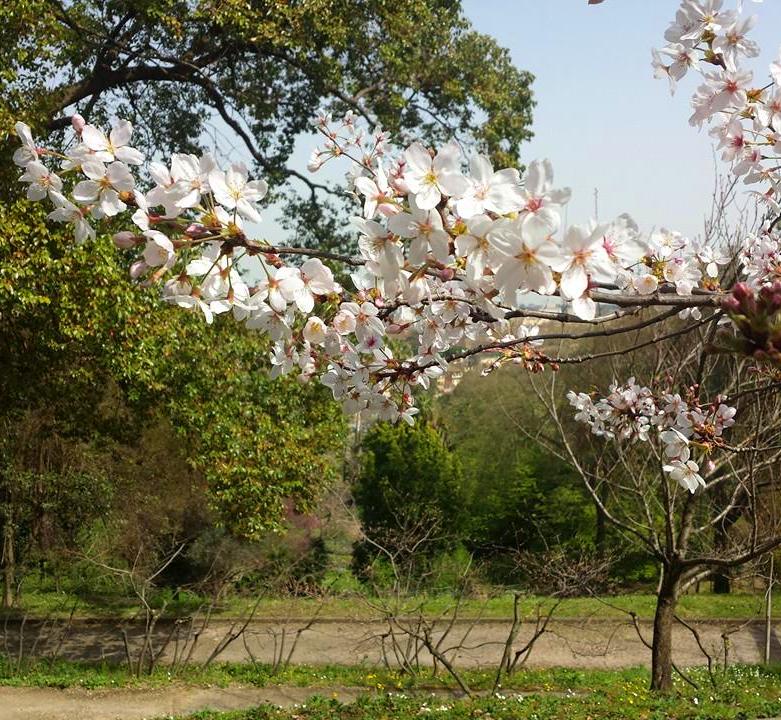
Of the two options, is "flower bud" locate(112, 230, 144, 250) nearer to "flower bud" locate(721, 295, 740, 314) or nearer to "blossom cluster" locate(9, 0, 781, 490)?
"blossom cluster" locate(9, 0, 781, 490)

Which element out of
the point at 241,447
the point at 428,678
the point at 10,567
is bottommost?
the point at 428,678

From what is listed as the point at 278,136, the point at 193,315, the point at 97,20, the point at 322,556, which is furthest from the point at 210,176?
the point at 322,556

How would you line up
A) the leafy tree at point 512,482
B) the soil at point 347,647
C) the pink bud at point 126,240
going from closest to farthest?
the pink bud at point 126,240 → the soil at point 347,647 → the leafy tree at point 512,482

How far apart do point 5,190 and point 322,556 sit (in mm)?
7965

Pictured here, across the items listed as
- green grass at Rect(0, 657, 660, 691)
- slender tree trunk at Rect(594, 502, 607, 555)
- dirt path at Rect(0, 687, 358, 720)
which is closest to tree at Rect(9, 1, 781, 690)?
dirt path at Rect(0, 687, 358, 720)

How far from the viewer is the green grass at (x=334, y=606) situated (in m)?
10.3

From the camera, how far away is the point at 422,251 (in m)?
1.17

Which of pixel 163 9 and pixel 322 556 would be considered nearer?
pixel 163 9

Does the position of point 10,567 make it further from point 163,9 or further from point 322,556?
point 163,9

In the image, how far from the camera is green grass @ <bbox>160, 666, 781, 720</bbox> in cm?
489

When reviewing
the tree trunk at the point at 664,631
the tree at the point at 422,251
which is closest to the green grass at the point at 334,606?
the tree trunk at the point at 664,631

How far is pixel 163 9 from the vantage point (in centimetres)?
662

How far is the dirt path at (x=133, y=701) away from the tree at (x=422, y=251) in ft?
16.2

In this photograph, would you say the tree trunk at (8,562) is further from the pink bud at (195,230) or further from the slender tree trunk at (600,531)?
the pink bud at (195,230)
